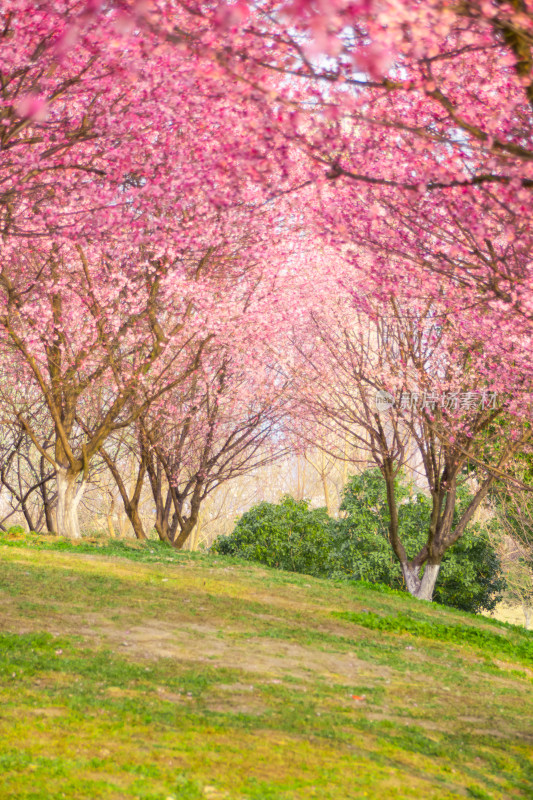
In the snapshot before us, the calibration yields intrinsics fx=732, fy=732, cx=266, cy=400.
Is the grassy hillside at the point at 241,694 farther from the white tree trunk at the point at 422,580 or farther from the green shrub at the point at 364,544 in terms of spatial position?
the green shrub at the point at 364,544

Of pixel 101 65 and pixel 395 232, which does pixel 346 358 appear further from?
pixel 101 65

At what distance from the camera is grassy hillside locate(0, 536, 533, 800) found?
406 centimetres

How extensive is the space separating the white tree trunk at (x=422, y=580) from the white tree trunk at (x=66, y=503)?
6.66m

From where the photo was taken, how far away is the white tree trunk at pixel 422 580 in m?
14.5

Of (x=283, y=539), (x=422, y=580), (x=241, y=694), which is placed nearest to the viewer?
(x=241, y=694)

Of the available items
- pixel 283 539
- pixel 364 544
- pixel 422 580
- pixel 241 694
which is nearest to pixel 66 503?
pixel 283 539

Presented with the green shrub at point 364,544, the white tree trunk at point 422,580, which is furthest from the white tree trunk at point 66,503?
the white tree trunk at point 422,580

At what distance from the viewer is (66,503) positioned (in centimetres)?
1473

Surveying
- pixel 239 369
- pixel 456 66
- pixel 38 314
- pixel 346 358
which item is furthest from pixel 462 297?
pixel 239 369

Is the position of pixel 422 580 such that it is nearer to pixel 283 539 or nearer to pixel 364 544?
pixel 364 544

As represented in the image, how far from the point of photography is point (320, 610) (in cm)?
970

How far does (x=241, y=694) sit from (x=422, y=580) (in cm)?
968

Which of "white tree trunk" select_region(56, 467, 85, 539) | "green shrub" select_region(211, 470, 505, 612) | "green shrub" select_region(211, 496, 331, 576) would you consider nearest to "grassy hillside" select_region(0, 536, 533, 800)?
"white tree trunk" select_region(56, 467, 85, 539)

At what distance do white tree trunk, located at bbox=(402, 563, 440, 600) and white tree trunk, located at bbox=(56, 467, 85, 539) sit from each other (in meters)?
6.66
